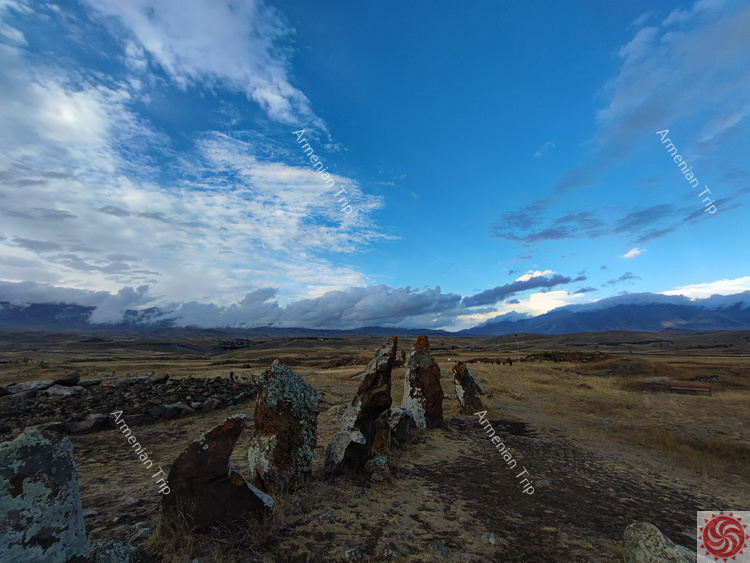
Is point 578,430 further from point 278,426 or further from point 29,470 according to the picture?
point 29,470

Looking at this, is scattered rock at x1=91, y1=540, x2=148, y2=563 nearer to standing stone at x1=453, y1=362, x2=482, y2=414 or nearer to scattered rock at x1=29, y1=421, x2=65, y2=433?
scattered rock at x1=29, y1=421, x2=65, y2=433

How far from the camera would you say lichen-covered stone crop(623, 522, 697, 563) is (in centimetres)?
477

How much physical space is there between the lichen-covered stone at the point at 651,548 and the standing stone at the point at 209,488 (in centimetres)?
556

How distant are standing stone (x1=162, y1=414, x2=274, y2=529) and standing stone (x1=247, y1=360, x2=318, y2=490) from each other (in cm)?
157

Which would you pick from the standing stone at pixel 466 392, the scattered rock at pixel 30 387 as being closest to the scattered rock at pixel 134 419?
the scattered rock at pixel 30 387

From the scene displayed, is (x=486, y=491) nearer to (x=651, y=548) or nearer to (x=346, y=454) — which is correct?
(x=346, y=454)

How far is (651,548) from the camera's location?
198 inches

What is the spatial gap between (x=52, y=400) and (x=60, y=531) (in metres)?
15.5

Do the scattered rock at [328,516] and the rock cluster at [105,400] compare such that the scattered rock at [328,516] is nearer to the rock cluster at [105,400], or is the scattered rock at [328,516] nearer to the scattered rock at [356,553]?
the scattered rock at [356,553]

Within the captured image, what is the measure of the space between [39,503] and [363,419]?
22.2ft

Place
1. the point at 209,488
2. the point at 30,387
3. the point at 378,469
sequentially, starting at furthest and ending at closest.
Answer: the point at 30,387 → the point at 378,469 → the point at 209,488

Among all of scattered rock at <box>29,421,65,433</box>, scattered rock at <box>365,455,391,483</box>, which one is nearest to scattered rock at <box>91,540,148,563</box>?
scattered rock at <box>365,455,391,483</box>

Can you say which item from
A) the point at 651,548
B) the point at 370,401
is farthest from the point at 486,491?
the point at 651,548

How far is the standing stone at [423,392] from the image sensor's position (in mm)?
14516
